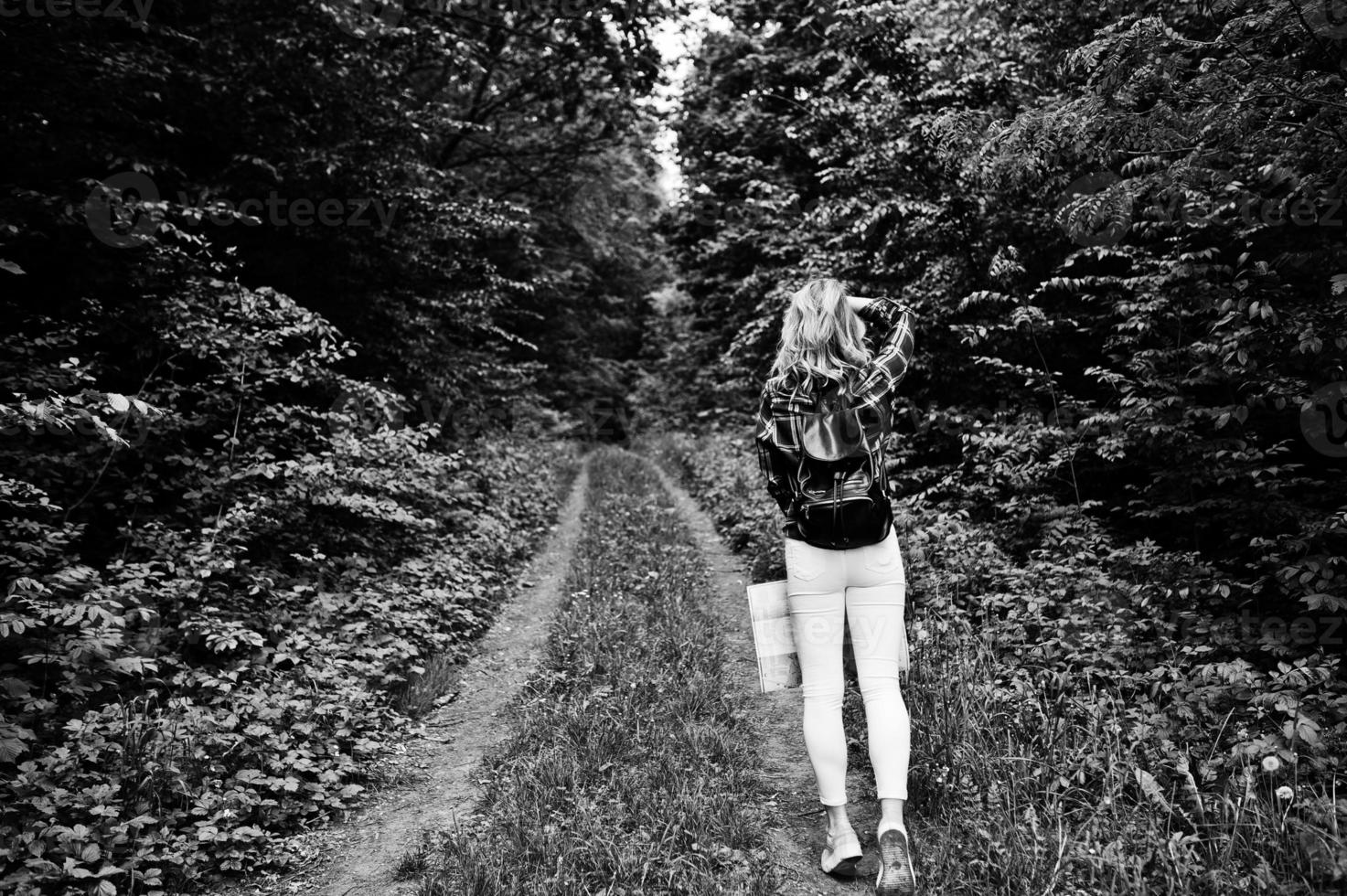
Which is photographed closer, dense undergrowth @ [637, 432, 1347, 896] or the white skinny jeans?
dense undergrowth @ [637, 432, 1347, 896]

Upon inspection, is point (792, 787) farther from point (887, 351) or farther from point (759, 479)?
point (759, 479)

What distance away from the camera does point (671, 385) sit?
2820 centimetres

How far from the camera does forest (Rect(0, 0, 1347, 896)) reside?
10.0 feet

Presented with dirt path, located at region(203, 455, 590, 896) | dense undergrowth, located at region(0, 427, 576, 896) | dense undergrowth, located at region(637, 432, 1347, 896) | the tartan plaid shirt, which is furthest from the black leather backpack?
dense undergrowth, located at region(0, 427, 576, 896)

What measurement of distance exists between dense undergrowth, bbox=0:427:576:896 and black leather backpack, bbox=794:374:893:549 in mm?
2861

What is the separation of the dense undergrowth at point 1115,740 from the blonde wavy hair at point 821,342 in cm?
184

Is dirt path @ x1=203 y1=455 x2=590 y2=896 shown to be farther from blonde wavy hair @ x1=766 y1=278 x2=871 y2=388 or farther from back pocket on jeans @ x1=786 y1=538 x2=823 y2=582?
blonde wavy hair @ x1=766 y1=278 x2=871 y2=388

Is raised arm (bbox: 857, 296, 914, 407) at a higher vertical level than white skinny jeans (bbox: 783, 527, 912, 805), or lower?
higher

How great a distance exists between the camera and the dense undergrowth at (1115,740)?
252 cm

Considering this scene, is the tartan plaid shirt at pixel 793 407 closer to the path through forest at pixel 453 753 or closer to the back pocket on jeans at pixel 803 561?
the back pocket on jeans at pixel 803 561

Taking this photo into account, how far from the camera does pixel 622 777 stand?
3.49m

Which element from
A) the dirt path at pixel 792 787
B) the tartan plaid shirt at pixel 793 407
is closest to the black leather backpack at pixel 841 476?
the tartan plaid shirt at pixel 793 407

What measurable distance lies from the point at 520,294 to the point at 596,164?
5103mm

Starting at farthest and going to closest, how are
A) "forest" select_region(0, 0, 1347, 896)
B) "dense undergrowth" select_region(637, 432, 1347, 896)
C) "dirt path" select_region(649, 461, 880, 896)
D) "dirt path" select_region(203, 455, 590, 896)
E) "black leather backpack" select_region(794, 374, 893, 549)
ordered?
"dirt path" select_region(203, 455, 590, 896)
"forest" select_region(0, 0, 1347, 896)
"dirt path" select_region(649, 461, 880, 896)
"black leather backpack" select_region(794, 374, 893, 549)
"dense undergrowth" select_region(637, 432, 1347, 896)
